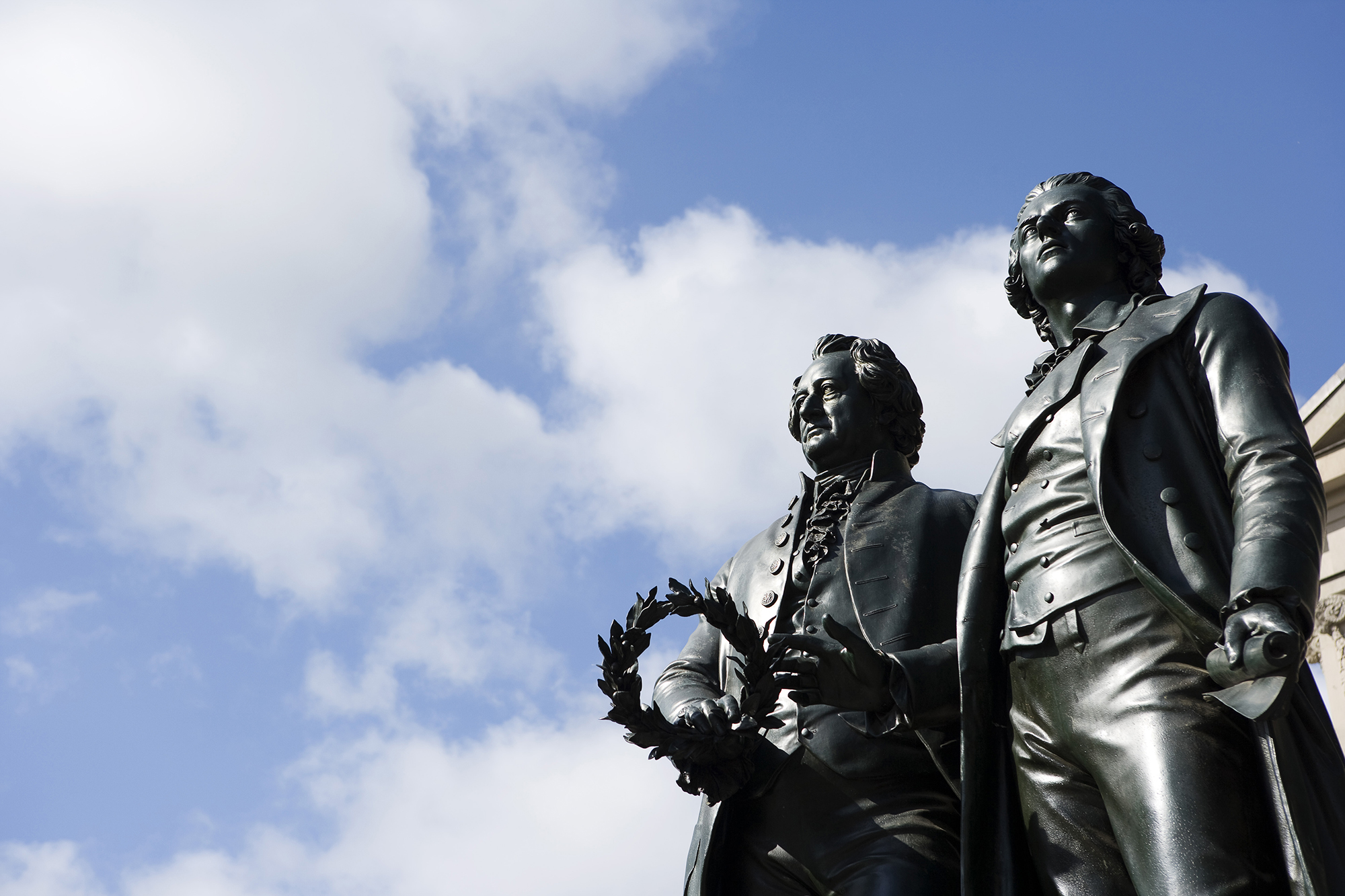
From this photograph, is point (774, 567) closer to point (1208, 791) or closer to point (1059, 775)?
point (1059, 775)

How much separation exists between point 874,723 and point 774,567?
129 cm

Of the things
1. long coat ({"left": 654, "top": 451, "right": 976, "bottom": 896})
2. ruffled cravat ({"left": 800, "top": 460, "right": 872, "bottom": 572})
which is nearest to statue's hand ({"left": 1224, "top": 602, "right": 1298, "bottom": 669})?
long coat ({"left": 654, "top": 451, "right": 976, "bottom": 896})

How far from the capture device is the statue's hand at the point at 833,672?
5477 millimetres

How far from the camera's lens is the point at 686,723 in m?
6.06

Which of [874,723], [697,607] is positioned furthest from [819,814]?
[697,607]

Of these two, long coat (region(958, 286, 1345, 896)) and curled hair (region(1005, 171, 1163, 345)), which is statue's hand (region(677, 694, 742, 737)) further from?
curled hair (region(1005, 171, 1163, 345))

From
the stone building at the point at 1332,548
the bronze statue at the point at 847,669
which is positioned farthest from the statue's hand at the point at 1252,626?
the stone building at the point at 1332,548

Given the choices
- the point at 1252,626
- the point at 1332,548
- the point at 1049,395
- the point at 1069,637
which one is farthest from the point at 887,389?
the point at 1332,548

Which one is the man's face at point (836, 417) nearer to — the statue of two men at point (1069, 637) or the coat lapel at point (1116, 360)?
the statue of two men at point (1069, 637)

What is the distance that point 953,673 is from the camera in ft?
18.4

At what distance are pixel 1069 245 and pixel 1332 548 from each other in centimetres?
1745

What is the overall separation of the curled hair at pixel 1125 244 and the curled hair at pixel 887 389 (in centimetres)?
114

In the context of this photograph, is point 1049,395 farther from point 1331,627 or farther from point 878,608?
point 1331,627

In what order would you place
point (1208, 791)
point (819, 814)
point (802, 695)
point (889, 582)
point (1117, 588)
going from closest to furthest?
point (1208, 791) → point (1117, 588) → point (802, 695) → point (819, 814) → point (889, 582)
